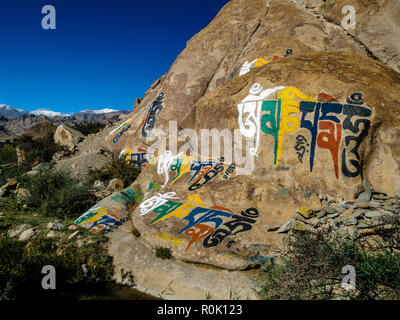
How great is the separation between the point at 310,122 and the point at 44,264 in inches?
195

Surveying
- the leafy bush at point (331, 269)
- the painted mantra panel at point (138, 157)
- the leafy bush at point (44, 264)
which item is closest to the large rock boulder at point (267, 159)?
the leafy bush at point (331, 269)

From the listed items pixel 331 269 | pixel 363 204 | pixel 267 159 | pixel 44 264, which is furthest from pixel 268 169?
pixel 44 264

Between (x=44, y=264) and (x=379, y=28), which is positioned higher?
(x=379, y=28)

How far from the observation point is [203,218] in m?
4.00

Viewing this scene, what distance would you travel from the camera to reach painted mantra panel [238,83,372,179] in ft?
12.5

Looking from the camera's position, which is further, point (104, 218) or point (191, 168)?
point (191, 168)

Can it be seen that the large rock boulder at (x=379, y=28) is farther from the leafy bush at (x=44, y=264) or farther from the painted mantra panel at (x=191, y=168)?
the leafy bush at (x=44, y=264)

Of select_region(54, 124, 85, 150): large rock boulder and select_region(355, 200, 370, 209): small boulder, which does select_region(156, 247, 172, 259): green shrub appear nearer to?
select_region(355, 200, 370, 209): small boulder

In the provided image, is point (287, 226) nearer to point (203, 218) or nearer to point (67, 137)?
point (203, 218)

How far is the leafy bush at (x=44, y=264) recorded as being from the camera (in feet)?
9.58

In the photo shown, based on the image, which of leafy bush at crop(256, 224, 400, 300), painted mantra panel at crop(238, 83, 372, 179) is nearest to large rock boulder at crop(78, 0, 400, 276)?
painted mantra panel at crop(238, 83, 372, 179)

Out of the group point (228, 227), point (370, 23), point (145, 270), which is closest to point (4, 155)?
point (145, 270)

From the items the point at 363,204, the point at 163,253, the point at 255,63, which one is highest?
the point at 255,63

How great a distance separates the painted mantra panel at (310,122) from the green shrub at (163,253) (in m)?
2.49
